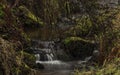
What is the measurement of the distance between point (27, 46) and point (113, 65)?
4.74m

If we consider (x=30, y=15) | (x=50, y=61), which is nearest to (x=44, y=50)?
(x=50, y=61)

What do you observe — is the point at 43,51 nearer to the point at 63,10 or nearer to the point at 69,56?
the point at 69,56

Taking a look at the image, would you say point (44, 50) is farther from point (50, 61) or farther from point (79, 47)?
point (79, 47)

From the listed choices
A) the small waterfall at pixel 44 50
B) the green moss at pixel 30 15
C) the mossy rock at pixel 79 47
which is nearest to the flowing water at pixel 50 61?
the small waterfall at pixel 44 50

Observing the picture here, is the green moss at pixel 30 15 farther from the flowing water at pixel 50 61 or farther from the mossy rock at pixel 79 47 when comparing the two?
the mossy rock at pixel 79 47

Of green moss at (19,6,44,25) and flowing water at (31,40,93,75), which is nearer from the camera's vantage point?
flowing water at (31,40,93,75)

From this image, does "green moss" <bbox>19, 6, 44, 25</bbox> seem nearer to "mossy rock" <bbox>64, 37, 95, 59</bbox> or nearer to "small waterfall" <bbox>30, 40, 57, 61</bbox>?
"small waterfall" <bbox>30, 40, 57, 61</bbox>

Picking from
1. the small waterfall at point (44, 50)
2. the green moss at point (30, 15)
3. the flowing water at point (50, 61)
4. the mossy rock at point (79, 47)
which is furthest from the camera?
the green moss at point (30, 15)

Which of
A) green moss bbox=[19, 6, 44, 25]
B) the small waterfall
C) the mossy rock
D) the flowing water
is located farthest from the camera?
green moss bbox=[19, 6, 44, 25]

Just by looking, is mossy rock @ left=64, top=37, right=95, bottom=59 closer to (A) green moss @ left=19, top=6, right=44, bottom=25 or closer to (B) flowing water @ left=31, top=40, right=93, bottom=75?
(B) flowing water @ left=31, top=40, right=93, bottom=75

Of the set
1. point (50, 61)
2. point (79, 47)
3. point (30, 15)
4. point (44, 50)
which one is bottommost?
point (50, 61)

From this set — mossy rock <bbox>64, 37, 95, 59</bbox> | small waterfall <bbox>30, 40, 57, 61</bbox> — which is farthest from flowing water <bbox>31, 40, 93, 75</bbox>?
mossy rock <bbox>64, 37, 95, 59</bbox>

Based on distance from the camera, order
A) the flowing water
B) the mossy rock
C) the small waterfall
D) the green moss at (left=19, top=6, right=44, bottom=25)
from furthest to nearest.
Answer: the green moss at (left=19, top=6, right=44, bottom=25) → the mossy rock → the small waterfall → the flowing water

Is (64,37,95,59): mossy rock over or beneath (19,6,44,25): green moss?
beneath
